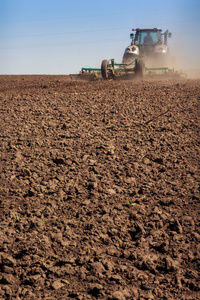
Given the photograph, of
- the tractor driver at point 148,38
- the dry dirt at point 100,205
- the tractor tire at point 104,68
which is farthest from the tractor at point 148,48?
the dry dirt at point 100,205

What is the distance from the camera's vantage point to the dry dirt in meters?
2.76

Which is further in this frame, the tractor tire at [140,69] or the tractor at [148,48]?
the tractor at [148,48]

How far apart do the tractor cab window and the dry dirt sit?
9591 millimetres

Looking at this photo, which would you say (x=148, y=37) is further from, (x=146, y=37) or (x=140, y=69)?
(x=140, y=69)

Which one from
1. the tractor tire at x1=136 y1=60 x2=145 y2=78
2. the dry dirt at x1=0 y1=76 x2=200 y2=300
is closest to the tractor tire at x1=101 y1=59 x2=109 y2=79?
the tractor tire at x1=136 y1=60 x2=145 y2=78

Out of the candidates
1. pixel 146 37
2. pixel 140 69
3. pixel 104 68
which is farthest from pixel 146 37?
pixel 104 68

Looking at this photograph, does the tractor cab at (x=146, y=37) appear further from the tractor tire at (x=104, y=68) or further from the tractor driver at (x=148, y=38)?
the tractor tire at (x=104, y=68)

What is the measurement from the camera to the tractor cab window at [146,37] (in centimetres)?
1554

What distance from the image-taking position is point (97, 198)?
391 centimetres

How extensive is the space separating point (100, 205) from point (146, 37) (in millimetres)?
13266

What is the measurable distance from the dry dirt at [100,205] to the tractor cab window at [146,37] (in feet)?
31.5

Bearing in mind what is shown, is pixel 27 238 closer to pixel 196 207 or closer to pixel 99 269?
pixel 99 269

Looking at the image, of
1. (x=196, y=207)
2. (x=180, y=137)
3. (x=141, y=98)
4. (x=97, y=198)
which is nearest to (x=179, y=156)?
(x=180, y=137)

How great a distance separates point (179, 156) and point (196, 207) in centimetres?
126
